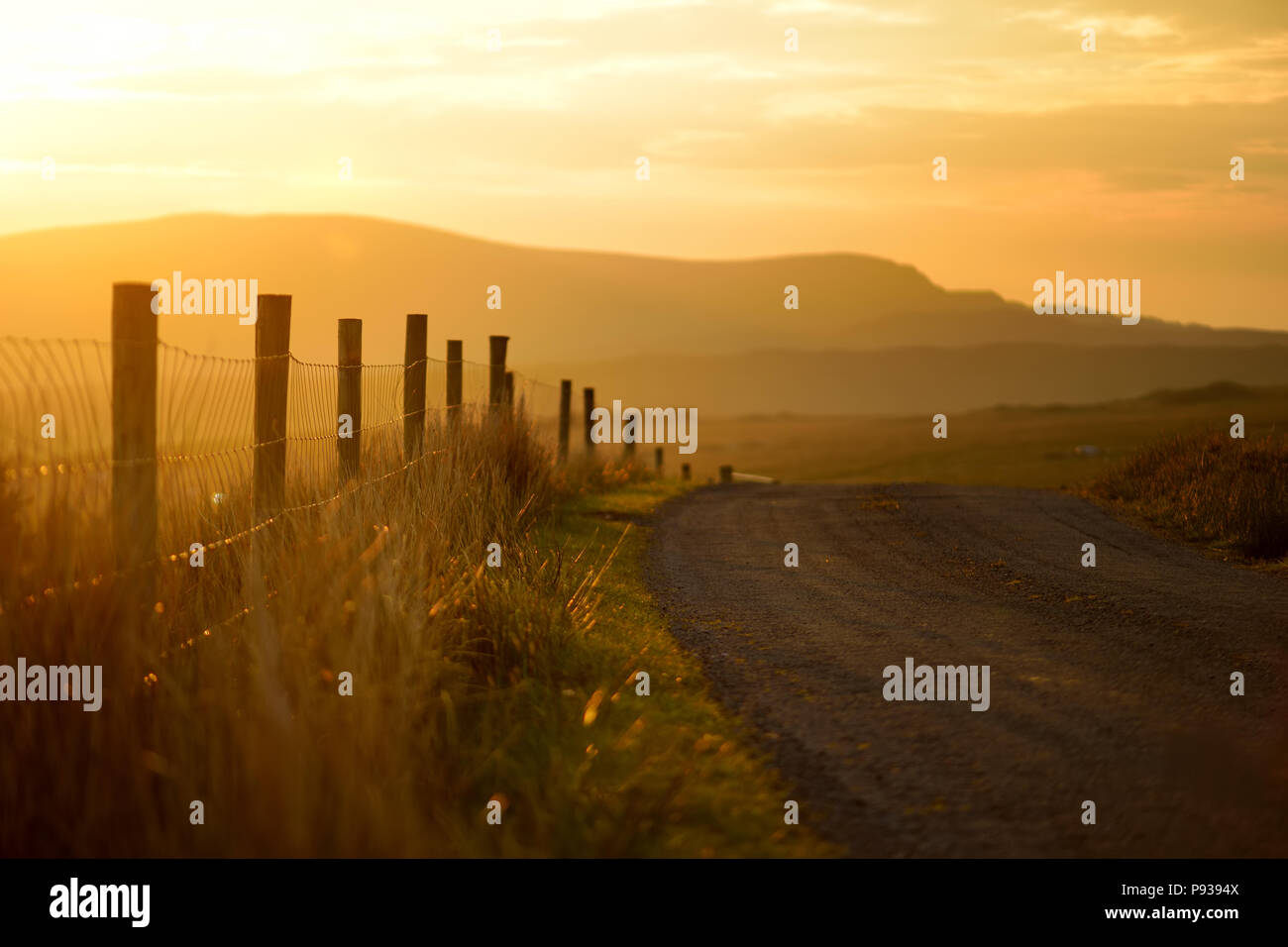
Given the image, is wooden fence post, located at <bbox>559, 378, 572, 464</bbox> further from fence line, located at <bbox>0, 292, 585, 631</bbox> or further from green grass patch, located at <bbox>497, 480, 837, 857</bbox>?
green grass patch, located at <bbox>497, 480, 837, 857</bbox>

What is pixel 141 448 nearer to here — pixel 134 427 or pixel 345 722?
pixel 134 427

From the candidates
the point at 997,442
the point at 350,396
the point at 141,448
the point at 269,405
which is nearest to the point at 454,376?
the point at 350,396

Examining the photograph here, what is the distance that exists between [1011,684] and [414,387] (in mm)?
6329

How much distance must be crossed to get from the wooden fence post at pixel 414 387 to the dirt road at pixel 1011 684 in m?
2.40

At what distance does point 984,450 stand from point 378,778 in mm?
36160

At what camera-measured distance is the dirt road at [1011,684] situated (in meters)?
4.08

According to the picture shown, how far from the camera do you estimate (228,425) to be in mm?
6055

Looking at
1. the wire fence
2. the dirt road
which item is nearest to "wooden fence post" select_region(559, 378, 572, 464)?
the dirt road

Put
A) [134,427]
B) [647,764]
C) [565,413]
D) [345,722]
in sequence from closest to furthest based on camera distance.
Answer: [345,722] → [647,764] → [134,427] → [565,413]

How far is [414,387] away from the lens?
1034 cm

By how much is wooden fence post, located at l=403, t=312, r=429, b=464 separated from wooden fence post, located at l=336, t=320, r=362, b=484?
119 centimetres

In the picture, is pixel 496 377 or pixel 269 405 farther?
pixel 496 377

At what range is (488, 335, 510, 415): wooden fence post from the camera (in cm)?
1302
